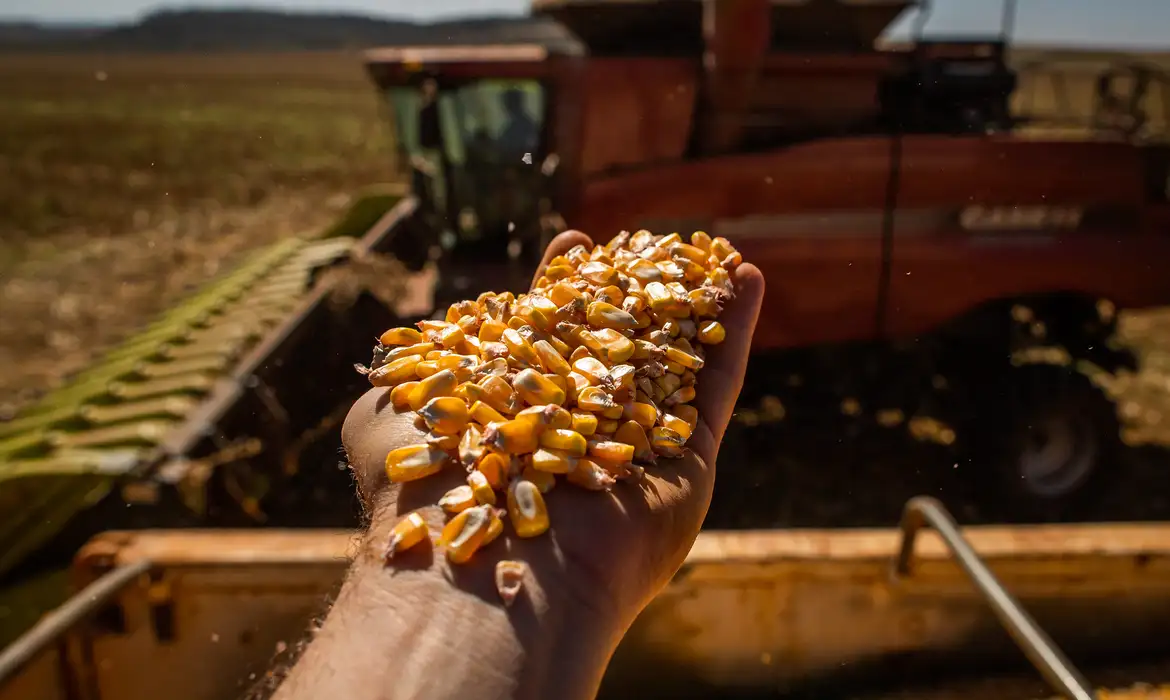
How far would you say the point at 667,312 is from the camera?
1.15 meters

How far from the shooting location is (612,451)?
0.94 m

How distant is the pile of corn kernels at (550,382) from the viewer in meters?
0.89

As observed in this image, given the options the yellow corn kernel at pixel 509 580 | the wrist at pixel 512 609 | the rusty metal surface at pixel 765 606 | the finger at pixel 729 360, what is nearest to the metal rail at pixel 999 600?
the rusty metal surface at pixel 765 606

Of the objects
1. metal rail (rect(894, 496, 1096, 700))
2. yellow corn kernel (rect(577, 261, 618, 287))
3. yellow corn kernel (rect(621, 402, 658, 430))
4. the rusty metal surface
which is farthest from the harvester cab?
yellow corn kernel (rect(621, 402, 658, 430))

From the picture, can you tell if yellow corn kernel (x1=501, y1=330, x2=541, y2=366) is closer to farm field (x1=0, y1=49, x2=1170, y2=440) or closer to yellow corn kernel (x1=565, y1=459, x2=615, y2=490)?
yellow corn kernel (x1=565, y1=459, x2=615, y2=490)

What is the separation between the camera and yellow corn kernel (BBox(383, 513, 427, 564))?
856 millimetres

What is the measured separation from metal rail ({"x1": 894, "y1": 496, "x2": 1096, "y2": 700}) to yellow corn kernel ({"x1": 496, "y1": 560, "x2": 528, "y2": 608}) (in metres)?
1.32

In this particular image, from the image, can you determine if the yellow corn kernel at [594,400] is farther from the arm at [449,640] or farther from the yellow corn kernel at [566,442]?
the arm at [449,640]

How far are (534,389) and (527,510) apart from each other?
158mm

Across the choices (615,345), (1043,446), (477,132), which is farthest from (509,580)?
(1043,446)

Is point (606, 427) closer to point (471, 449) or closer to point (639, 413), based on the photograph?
point (639, 413)

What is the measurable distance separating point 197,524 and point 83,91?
157ft

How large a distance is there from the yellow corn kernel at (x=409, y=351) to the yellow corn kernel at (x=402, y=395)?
0.16 ft

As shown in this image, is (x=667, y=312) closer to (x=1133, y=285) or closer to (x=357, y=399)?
(x=357, y=399)
